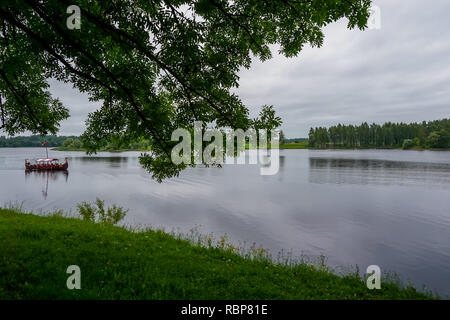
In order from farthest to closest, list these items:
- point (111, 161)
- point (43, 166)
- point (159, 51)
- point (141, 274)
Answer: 1. point (111, 161)
2. point (43, 166)
3. point (141, 274)
4. point (159, 51)

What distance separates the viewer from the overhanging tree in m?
5.26

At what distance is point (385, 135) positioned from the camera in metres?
165

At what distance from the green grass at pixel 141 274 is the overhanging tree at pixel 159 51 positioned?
9.39ft

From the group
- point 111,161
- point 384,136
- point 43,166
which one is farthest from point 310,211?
point 384,136

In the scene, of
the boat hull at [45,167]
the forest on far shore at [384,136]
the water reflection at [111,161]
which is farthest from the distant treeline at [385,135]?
the boat hull at [45,167]

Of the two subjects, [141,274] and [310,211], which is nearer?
[141,274]

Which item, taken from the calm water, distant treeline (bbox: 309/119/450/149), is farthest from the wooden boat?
distant treeline (bbox: 309/119/450/149)

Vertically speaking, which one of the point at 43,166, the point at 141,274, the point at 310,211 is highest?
the point at 141,274

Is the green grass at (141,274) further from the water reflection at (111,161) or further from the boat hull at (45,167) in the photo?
the water reflection at (111,161)

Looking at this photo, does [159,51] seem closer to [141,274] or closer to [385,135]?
[141,274]

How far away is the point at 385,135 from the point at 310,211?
552 ft

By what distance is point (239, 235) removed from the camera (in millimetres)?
21062

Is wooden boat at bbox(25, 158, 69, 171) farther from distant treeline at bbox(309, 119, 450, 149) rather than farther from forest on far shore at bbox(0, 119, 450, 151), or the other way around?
distant treeline at bbox(309, 119, 450, 149)

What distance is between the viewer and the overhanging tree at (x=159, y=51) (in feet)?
17.3
